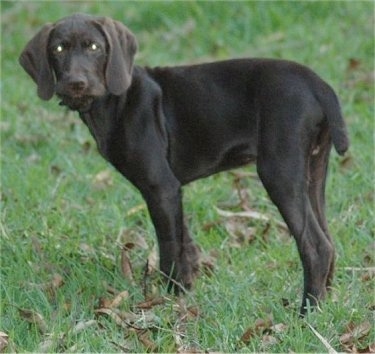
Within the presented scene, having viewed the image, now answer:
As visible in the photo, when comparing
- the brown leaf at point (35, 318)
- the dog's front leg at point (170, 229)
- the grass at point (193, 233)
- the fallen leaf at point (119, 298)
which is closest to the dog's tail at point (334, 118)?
the grass at point (193, 233)

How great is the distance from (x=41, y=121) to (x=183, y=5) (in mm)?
3132

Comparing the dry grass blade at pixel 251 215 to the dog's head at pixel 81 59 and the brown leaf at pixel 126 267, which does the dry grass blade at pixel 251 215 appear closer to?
the brown leaf at pixel 126 267

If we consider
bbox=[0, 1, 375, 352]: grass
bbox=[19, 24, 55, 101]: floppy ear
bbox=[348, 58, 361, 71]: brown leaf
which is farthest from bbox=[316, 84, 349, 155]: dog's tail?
bbox=[348, 58, 361, 71]: brown leaf

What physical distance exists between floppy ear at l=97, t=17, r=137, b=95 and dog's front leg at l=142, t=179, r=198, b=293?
0.57 m

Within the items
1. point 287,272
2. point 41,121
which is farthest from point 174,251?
point 41,121

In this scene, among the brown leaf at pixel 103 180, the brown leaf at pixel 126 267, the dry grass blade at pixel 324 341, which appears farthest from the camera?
the brown leaf at pixel 103 180

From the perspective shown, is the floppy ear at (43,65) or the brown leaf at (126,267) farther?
the brown leaf at (126,267)

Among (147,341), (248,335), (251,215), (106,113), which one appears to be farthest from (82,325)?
(251,215)

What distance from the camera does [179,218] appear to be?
6.58 metres

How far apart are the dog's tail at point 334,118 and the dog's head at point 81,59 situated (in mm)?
1024

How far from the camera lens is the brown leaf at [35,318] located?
5.88 m

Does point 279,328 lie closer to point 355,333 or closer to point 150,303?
point 355,333

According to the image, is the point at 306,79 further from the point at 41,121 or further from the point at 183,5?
the point at 183,5

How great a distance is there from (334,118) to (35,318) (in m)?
1.79
